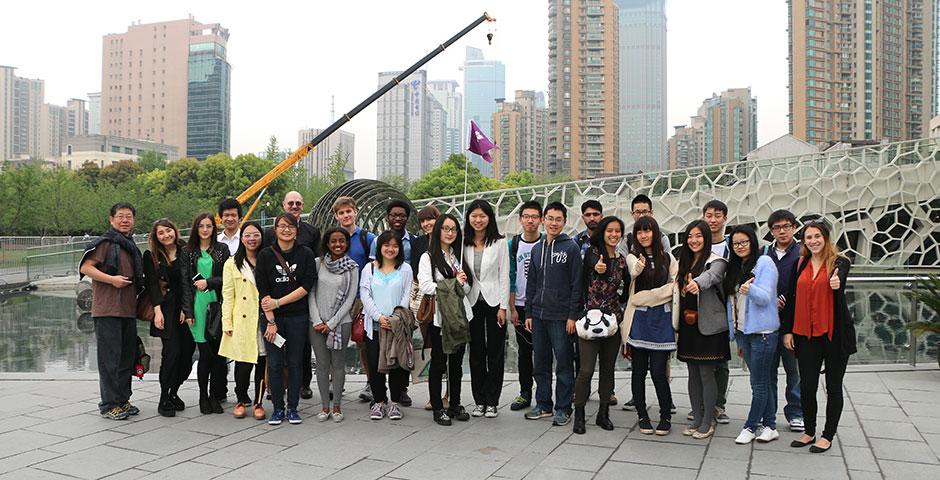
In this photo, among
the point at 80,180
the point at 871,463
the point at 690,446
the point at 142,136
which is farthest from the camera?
the point at 142,136

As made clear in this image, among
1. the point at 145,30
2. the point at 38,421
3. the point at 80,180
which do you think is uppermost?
the point at 145,30

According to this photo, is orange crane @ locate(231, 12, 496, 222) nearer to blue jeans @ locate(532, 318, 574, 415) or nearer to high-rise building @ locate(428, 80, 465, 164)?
blue jeans @ locate(532, 318, 574, 415)

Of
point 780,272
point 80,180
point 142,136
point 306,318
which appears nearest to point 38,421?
point 306,318

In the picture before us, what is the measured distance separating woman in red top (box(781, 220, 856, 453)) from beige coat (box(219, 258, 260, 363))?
4132mm

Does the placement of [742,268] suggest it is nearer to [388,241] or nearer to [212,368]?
[388,241]

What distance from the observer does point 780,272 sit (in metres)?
5.25

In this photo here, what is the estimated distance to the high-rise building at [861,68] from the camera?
6094cm

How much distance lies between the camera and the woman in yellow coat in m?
5.78

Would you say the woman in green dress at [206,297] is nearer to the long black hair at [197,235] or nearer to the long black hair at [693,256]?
the long black hair at [197,235]

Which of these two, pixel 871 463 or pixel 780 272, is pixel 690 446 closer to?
pixel 871 463

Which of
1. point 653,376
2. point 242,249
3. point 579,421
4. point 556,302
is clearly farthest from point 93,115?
point 653,376

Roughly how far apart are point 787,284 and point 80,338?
11319mm

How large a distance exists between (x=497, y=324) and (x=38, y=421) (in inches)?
152

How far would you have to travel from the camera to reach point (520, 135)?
82688 mm
